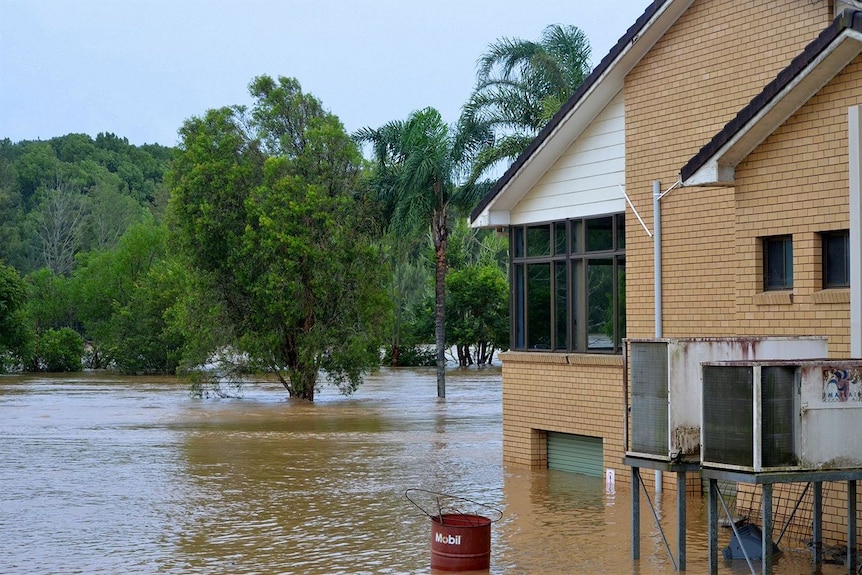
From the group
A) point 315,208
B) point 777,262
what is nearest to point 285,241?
point 315,208

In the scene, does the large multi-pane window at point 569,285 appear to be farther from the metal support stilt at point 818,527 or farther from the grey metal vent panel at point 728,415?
the grey metal vent panel at point 728,415

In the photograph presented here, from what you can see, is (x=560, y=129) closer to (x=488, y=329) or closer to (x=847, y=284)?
(x=847, y=284)

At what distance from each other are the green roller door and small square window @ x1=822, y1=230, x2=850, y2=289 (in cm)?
664

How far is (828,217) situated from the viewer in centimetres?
1263

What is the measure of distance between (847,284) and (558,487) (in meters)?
6.90

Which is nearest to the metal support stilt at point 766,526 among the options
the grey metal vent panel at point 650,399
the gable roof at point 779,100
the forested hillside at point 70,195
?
the grey metal vent panel at point 650,399

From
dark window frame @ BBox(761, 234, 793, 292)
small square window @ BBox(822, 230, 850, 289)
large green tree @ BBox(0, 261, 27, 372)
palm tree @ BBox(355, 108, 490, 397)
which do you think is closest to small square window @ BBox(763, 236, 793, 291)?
dark window frame @ BBox(761, 234, 793, 292)

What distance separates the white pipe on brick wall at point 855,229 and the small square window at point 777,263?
4.31 ft

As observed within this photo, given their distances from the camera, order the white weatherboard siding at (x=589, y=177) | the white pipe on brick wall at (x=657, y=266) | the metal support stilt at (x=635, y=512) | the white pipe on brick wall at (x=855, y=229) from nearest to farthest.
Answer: the white pipe on brick wall at (x=855, y=229)
the metal support stilt at (x=635, y=512)
the white pipe on brick wall at (x=657, y=266)
the white weatherboard siding at (x=589, y=177)

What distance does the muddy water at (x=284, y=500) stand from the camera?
13227 millimetres

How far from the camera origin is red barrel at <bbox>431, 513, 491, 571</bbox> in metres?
11.8

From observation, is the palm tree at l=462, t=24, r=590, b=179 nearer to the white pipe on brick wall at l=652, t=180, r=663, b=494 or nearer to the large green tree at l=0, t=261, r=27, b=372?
the white pipe on brick wall at l=652, t=180, r=663, b=494

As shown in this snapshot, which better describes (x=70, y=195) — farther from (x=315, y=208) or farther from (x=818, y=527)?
(x=818, y=527)

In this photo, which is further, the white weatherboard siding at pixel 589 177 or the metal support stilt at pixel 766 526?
the white weatherboard siding at pixel 589 177
